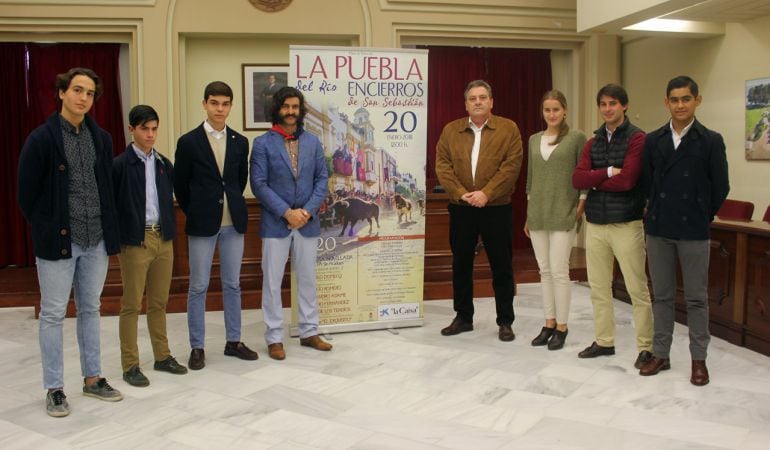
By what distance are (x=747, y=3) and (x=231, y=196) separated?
14.9 feet

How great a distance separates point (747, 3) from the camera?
5.64 meters

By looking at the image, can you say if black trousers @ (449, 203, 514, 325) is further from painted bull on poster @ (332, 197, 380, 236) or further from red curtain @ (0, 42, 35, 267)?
red curtain @ (0, 42, 35, 267)

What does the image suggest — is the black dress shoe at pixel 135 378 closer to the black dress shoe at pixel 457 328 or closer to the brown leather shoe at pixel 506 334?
the black dress shoe at pixel 457 328

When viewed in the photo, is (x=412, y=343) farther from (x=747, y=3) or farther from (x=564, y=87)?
(x=564, y=87)

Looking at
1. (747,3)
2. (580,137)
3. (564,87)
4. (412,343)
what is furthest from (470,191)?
(564,87)

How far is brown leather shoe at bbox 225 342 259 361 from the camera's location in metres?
4.12

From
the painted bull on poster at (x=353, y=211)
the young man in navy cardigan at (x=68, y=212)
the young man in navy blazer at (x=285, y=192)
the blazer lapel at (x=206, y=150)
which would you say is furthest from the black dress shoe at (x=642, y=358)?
the young man in navy cardigan at (x=68, y=212)

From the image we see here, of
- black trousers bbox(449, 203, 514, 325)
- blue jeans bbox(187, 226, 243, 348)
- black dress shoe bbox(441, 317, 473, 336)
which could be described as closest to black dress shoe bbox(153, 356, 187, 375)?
blue jeans bbox(187, 226, 243, 348)

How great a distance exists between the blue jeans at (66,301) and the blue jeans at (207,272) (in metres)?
0.65

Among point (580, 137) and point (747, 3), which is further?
point (747, 3)

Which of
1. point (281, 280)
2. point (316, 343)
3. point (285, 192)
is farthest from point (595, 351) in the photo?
point (285, 192)

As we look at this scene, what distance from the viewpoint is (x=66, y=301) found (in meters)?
3.24

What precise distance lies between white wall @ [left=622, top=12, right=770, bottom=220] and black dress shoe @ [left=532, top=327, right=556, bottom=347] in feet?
9.79

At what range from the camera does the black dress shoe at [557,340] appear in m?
4.28
